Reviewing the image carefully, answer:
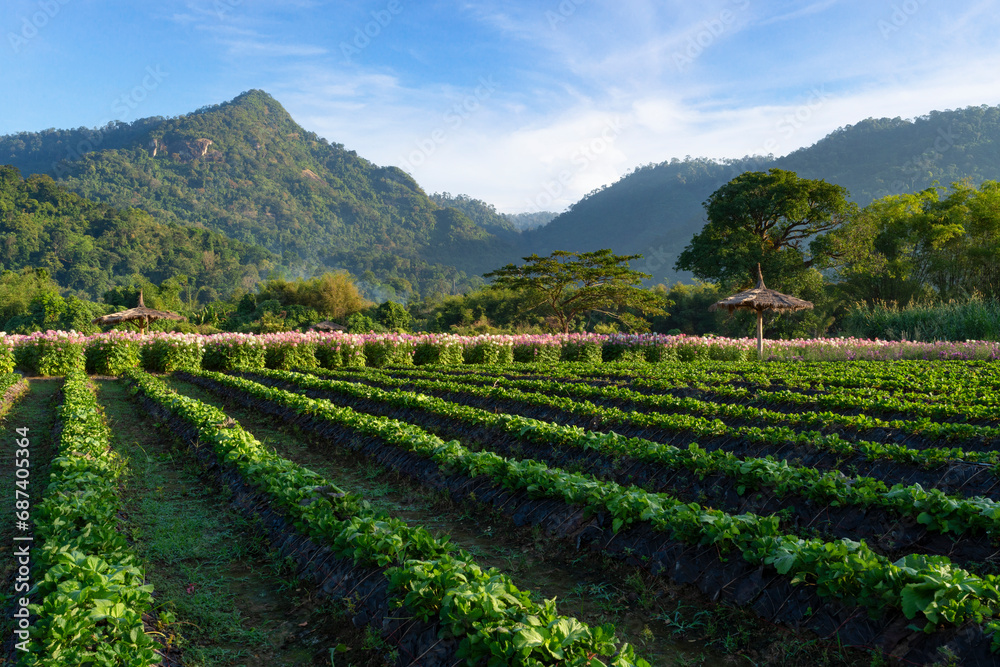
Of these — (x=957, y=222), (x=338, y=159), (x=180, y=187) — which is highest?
(x=338, y=159)

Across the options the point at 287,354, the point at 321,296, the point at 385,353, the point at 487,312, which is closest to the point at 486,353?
the point at 385,353

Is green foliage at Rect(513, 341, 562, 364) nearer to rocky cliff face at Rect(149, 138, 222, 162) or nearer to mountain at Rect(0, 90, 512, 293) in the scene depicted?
mountain at Rect(0, 90, 512, 293)

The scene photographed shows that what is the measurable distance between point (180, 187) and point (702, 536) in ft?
459

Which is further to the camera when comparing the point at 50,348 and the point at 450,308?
the point at 450,308

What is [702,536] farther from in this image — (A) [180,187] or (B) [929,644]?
(A) [180,187]

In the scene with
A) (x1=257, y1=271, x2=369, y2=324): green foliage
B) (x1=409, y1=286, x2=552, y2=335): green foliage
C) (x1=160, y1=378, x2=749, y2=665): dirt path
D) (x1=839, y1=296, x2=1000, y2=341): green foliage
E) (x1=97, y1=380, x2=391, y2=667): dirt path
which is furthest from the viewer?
(x1=257, y1=271, x2=369, y2=324): green foliage

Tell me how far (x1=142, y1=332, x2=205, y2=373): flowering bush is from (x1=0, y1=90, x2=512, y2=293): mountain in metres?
77.2

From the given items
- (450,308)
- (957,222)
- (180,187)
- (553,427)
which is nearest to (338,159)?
(180,187)

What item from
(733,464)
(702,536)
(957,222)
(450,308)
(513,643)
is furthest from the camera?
(450,308)

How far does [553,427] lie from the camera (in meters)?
7.32

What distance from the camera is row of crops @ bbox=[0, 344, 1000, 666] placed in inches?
107

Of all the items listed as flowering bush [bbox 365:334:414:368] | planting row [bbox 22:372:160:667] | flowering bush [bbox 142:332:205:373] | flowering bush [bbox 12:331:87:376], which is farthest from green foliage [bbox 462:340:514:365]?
planting row [bbox 22:372:160:667]

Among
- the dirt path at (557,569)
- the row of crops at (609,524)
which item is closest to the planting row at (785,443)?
the row of crops at (609,524)

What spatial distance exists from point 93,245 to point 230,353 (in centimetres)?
7108
